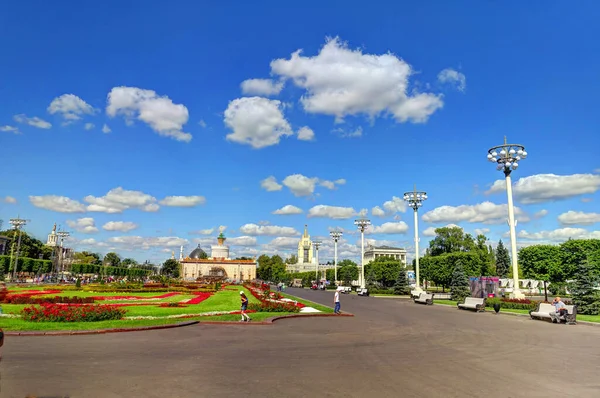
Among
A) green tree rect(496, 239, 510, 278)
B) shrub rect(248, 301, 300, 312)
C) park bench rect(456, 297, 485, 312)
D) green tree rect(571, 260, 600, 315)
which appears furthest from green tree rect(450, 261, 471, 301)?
green tree rect(496, 239, 510, 278)

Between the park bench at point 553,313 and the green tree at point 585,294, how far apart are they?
5.29 meters

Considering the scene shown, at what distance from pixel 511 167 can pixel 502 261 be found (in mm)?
97165

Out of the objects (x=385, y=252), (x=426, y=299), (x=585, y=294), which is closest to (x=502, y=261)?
(x=385, y=252)

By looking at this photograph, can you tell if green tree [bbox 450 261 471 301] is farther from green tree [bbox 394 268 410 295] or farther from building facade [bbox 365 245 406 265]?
building facade [bbox 365 245 406 265]

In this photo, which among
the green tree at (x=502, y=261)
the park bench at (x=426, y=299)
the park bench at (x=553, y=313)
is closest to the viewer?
the park bench at (x=553, y=313)

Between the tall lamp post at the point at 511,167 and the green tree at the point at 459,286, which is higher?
the tall lamp post at the point at 511,167

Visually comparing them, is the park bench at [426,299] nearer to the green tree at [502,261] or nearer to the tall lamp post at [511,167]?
the tall lamp post at [511,167]

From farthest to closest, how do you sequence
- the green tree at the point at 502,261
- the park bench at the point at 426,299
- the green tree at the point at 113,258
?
1. the green tree at the point at 113,258
2. the green tree at the point at 502,261
3. the park bench at the point at 426,299

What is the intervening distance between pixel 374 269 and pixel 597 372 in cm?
7052

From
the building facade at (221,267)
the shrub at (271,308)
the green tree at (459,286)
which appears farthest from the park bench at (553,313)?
the building facade at (221,267)

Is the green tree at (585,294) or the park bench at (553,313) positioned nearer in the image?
the park bench at (553,313)

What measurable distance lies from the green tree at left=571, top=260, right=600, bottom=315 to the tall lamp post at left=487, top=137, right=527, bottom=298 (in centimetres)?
551

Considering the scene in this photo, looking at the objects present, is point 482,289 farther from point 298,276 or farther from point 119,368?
point 298,276

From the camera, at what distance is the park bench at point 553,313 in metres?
20.8
